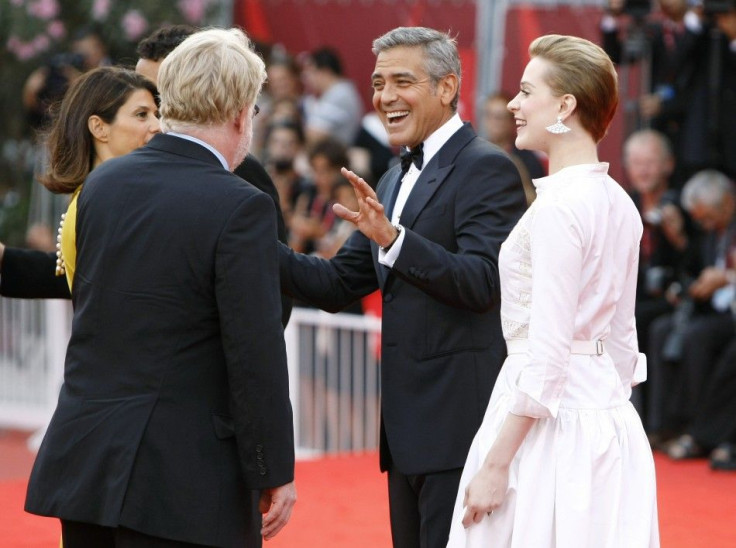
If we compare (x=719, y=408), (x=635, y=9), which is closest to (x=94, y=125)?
(x=719, y=408)

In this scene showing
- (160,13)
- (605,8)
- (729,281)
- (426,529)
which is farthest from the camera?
(160,13)

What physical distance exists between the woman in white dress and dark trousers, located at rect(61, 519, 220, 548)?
689 millimetres

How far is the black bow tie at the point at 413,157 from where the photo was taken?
3699 mm

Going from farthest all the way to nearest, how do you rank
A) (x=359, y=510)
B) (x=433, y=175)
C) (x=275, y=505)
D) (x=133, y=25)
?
(x=133, y=25)
(x=359, y=510)
(x=433, y=175)
(x=275, y=505)

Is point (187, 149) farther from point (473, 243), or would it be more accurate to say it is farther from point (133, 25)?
point (133, 25)

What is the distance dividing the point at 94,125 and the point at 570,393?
5.27 ft

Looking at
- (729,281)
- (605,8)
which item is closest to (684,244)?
(729,281)

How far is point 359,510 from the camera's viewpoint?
5914mm

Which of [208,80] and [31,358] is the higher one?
[208,80]

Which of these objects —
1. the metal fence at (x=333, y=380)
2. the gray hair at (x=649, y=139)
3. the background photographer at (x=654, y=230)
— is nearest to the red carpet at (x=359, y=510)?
the metal fence at (x=333, y=380)

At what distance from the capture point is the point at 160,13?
1051cm

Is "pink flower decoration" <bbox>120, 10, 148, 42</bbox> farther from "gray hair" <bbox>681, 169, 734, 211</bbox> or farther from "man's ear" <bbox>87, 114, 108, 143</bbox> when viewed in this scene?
"man's ear" <bbox>87, 114, 108, 143</bbox>

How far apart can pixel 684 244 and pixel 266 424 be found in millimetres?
4966

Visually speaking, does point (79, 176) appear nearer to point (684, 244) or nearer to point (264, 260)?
point (264, 260)
